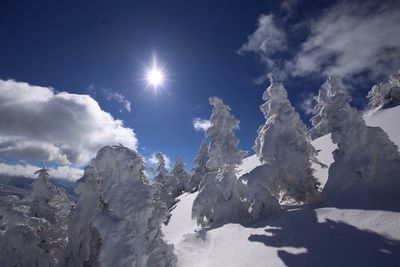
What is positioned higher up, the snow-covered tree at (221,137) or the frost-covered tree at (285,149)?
the snow-covered tree at (221,137)

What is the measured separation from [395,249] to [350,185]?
7.25 m

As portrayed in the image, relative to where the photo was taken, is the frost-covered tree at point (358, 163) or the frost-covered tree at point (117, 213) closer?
the frost-covered tree at point (117, 213)

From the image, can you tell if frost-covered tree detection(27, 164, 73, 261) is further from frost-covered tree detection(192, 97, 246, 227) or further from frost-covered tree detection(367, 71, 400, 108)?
frost-covered tree detection(367, 71, 400, 108)

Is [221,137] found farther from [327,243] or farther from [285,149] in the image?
[327,243]

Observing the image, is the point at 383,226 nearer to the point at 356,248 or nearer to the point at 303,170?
the point at 356,248

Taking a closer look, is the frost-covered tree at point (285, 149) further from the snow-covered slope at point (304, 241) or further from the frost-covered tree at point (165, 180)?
the frost-covered tree at point (165, 180)

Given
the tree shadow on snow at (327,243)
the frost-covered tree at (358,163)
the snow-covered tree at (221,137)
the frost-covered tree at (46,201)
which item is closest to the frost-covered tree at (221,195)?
the snow-covered tree at (221,137)

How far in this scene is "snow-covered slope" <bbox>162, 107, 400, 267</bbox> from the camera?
1280 cm

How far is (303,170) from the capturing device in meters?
22.0

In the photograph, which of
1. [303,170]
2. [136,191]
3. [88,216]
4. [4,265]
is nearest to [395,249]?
[303,170]

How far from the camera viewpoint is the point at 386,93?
47.8 m

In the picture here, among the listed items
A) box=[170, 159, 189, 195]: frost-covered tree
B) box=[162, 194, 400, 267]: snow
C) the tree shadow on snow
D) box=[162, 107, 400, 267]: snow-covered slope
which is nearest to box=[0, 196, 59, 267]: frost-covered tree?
box=[162, 107, 400, 267]: snow-covered slope

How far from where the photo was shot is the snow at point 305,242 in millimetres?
12797

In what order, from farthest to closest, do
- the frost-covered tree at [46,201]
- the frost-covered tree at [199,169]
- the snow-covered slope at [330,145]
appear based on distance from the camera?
the frost-covered tree at [199,169], the snow-covered slope at [330,145], the frost-covered tree at [46,201]
